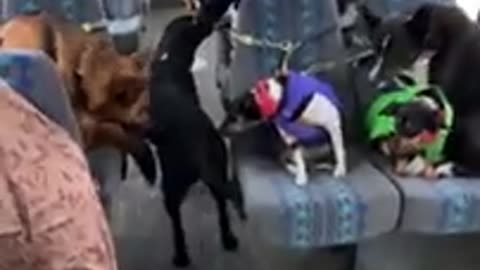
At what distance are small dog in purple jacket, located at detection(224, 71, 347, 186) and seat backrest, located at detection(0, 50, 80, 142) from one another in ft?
2.21

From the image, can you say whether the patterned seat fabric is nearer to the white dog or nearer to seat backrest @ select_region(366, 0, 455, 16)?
the white dog

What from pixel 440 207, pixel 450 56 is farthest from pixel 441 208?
pixel 450 56

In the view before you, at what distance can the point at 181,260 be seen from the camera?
2584 mm

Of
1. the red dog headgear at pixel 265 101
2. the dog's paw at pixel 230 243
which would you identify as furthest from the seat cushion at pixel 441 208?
the dog's paw at pixel 230 243

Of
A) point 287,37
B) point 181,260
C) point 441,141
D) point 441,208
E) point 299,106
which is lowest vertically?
point 181,260

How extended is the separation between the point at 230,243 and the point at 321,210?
0.69 meters

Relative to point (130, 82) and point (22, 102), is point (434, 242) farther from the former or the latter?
point (22, 102)

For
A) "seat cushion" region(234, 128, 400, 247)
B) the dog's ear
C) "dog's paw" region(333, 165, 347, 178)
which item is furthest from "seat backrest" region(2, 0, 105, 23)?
"dog's paw" region(333, 165, 347, 178)

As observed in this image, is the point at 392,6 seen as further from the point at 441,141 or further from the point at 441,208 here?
the point at 441,208

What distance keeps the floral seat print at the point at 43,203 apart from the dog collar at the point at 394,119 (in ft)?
3.10

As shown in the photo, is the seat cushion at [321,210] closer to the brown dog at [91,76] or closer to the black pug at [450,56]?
the black pug at [450,56]

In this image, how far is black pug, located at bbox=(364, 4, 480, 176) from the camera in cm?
220

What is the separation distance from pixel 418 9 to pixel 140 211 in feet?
3.54

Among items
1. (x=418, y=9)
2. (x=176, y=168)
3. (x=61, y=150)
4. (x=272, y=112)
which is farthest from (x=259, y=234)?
(x=418, y=9)
